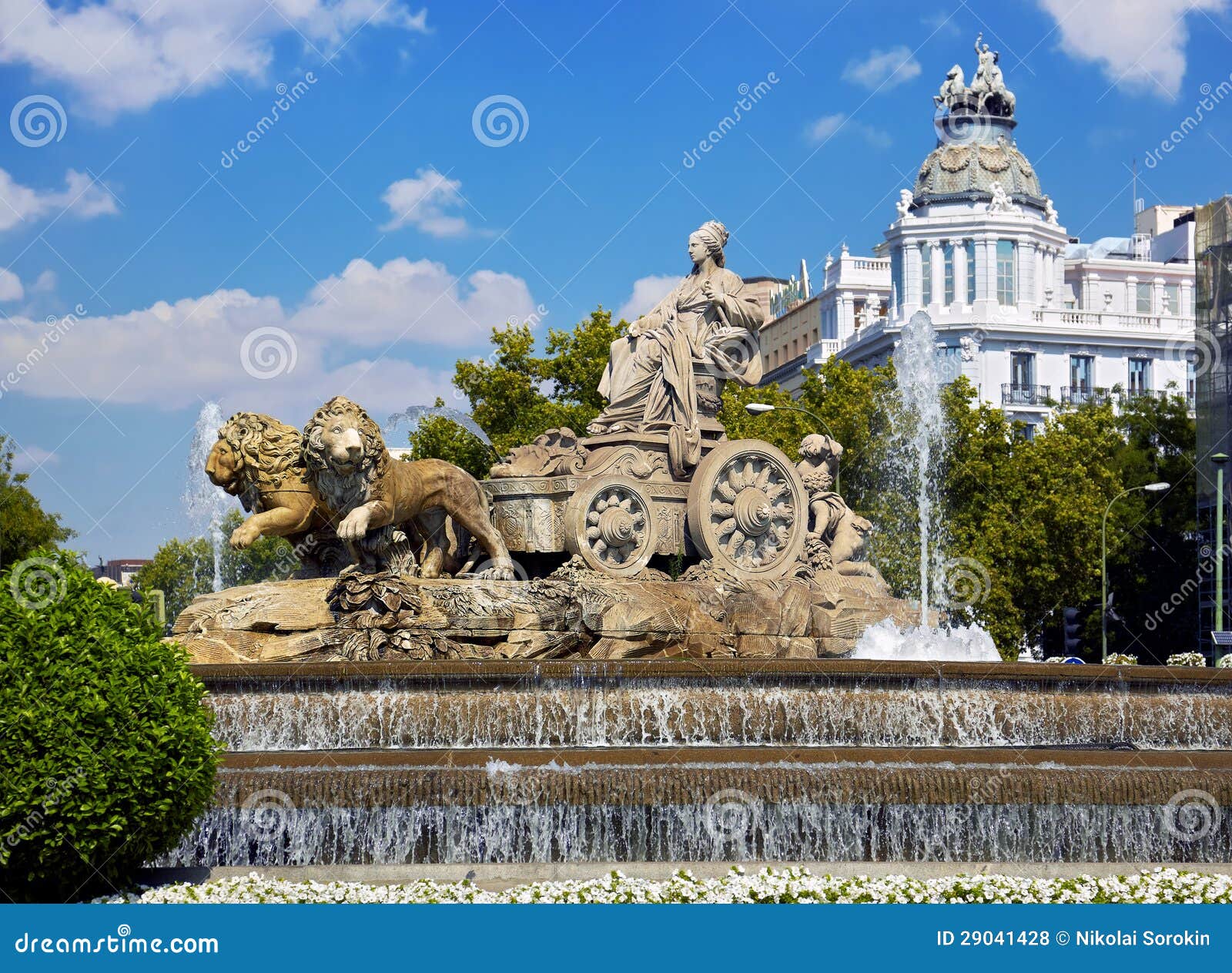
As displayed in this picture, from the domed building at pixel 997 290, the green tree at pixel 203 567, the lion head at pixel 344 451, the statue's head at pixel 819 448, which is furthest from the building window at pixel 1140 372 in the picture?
the lion head at pixel 344 451

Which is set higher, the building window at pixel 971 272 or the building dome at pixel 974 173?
the building dome at pixel 974 173

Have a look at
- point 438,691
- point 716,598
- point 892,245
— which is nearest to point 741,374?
point 716,598

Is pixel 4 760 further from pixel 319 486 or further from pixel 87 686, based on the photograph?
pixel 319 486

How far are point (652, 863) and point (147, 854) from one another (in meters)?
3.85

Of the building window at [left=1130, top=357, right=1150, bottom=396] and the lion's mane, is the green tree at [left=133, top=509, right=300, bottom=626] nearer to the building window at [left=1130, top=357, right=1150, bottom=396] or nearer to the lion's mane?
the lion's mane

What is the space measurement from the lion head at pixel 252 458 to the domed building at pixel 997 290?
187 feet

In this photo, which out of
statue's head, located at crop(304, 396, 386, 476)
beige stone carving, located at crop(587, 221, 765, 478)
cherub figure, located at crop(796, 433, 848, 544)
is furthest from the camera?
cherub figure, located at crop(796, 433, 848, 544)

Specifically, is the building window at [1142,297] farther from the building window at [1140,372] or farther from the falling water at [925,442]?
the falling water at [925,442]

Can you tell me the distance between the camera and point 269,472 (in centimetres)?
1912

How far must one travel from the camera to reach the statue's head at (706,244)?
22422mm

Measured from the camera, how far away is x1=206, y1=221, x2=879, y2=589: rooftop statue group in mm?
18703

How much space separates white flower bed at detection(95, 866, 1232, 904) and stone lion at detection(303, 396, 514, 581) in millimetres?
6587

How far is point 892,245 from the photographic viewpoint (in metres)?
79.8

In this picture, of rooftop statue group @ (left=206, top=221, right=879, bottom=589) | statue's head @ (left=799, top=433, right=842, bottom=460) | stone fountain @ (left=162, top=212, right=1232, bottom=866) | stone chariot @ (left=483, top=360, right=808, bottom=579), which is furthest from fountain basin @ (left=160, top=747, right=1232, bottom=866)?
statue's head @ (left=799, top=433, right=842, bottom=460)
